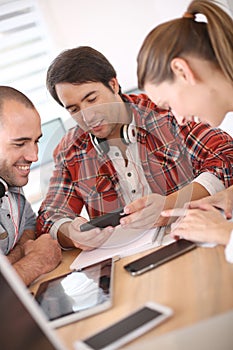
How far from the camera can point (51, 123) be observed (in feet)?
6.79

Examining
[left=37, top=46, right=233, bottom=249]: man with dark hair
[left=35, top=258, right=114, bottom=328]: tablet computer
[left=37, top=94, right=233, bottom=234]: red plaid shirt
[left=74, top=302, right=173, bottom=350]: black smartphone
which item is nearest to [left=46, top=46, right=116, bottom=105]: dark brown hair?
[left=37, top=46, right=233, bottom=249]: man with dark hair

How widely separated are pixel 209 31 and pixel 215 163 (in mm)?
A: 527

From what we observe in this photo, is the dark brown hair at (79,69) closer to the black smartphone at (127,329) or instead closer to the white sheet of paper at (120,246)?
the white sheet of paper at (120,246)

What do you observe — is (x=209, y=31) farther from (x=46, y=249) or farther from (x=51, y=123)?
(x=51, y=123)

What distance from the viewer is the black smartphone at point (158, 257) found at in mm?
1088

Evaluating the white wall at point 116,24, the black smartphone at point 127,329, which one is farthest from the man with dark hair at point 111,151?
the black smartphone at point 127,329

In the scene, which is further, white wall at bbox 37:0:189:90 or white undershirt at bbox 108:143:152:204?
white wall at bbox 37:0:189:90

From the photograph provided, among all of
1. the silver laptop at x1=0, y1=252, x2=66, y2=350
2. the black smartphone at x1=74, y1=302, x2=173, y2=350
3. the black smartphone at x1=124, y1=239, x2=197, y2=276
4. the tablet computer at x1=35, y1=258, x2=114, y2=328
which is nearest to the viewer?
the silver laptop at x1=0, y1=252, x2=66, y2=350

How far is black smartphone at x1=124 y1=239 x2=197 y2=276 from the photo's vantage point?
3.57 feet

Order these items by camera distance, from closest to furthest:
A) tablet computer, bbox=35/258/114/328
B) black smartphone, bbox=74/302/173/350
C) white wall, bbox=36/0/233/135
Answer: black smartphone, bbox=74/302/173/350
tablet computer, bbox=35/258/114/328
white wall, bbox=36/0/233/135

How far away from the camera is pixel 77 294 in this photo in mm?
1068

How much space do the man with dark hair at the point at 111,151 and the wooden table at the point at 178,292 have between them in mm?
469

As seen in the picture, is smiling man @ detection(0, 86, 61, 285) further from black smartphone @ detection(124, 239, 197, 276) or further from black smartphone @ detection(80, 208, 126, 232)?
black smartphone @ detection(124, 239, 197, 276)

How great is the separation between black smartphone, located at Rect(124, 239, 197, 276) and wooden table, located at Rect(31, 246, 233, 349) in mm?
12
